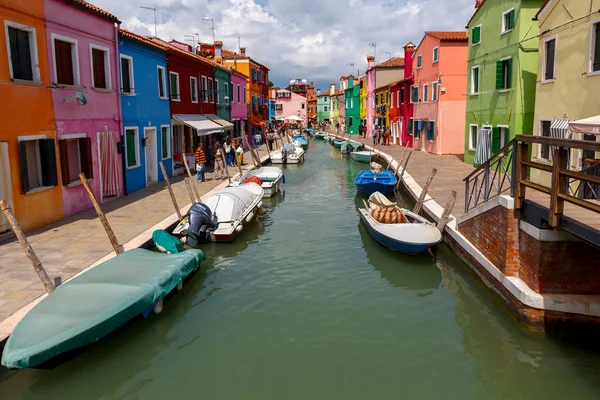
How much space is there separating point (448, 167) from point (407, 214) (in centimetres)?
1169

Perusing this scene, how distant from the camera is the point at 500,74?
64.7 ft

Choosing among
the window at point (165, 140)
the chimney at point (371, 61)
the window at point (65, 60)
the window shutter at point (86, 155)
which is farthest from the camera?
the chimney at point (371, 61)

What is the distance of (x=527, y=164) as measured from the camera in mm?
8031

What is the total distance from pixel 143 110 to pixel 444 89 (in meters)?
18.1

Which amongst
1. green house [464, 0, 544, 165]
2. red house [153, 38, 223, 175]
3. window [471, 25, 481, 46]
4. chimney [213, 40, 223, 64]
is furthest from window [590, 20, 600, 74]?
chimney [213, 40, 223, 64]

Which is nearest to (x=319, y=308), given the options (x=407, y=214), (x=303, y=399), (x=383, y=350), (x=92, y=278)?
(x=383, y=350)

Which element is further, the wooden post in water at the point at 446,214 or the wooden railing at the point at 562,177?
the wooden post in water at the point at 446,214

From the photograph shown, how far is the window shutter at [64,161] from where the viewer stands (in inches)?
514

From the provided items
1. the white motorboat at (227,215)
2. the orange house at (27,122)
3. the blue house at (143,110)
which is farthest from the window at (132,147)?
the white motorboat at (227,215)

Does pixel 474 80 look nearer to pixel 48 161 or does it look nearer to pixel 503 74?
pixel 503 74

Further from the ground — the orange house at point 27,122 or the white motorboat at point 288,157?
the orange house at point 27,122

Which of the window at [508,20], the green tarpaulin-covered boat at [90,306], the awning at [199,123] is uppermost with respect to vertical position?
the window at [508,20]

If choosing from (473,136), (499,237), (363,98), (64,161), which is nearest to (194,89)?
(64,161)

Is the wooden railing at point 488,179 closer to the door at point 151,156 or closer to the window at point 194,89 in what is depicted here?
the door at point 151,156
